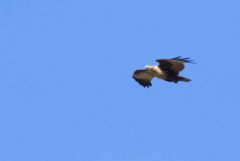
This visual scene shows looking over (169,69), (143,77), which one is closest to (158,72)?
(169,69)

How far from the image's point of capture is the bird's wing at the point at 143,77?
3547cm

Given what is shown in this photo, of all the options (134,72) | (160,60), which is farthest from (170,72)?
(134,72)

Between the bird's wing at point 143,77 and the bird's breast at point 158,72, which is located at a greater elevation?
the bird's wing at point 143,77

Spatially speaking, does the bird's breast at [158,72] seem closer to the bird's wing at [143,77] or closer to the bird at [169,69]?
the bird at [169,69]

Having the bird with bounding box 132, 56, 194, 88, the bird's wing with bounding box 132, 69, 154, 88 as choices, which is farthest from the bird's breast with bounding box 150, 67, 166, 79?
the bird's wing with bounding box 132, 69, 154, 88

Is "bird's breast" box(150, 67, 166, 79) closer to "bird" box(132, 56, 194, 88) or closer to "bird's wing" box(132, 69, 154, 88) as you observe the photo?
"bird" box(132, 56, 194, 88)

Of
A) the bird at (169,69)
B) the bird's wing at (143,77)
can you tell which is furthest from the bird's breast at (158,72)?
the bird's wing at (143,77)

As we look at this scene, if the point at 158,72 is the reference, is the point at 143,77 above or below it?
above

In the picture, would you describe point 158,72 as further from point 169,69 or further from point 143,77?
point 143,77

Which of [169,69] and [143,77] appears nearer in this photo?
[169,69]

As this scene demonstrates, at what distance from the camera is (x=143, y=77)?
35844 millimetres

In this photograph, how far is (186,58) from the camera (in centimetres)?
3078

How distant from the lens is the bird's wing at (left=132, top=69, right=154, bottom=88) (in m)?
35.5

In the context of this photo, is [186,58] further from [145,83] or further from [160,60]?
[145,83]
